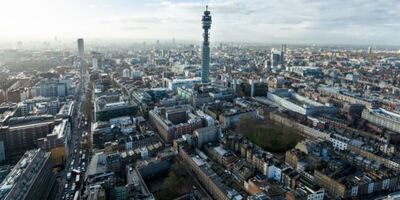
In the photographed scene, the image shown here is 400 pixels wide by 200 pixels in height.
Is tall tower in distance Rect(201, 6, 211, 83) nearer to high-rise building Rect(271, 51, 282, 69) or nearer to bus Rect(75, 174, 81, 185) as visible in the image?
high-rise building Rect(271, 51, 282, 69)

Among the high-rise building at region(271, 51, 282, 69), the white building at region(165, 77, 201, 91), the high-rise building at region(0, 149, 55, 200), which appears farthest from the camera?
the high-rise building at region(271, 51, 282, 69)

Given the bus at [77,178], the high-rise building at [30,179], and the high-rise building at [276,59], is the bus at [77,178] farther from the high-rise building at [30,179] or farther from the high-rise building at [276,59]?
the high-rise building at [276,59]

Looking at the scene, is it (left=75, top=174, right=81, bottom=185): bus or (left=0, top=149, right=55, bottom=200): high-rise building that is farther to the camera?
(left=75, top=174, right=81, bottom=185): bus

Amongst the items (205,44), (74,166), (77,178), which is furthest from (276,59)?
(77,178)

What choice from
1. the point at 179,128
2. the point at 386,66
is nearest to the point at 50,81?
the point at 179,128

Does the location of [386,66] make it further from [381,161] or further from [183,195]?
[183,195]

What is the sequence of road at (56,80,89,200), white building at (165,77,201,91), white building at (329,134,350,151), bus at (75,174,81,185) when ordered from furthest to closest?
white building at (165,77,201,91), white building at (329,134,350,151), bus at (75,174,81,185), road at (56,80,89,200)

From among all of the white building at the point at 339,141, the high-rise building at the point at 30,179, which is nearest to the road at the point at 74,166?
the high-rise building at the point at 30,179

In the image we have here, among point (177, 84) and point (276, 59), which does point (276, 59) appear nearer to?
point (276, 59)

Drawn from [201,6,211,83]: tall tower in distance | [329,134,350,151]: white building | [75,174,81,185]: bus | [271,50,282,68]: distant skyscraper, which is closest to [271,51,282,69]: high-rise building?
[271,50,282,68]: distant skyscraper

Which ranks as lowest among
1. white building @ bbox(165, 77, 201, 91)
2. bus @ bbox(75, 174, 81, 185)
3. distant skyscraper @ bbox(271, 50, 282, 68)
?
bus @ bbox(75, 174, 81, 185)

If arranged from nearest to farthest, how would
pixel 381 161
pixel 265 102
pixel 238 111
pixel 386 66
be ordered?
1. pixel 381 161
2. pixel 238 111
3. pixel 265 102
4. pixel 386 66
